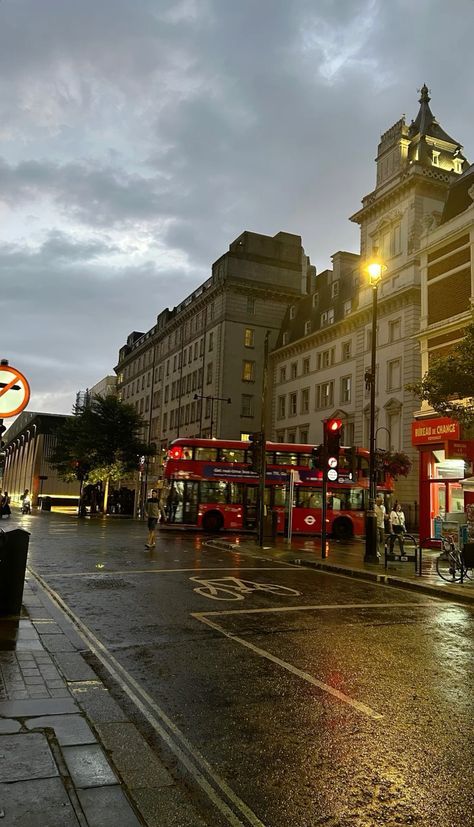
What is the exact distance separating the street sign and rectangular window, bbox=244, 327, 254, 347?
50.2m

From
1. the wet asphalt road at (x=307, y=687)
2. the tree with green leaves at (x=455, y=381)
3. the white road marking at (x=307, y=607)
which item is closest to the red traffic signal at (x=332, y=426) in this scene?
the tree with green leaves at (x=455, y=381)

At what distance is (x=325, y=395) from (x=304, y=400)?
137 inches

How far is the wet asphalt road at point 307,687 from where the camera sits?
351cm

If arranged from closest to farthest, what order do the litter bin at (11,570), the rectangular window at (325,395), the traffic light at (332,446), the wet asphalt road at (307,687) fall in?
the wet asphalt road at (307,687) → the litter bin at (11,570) → the traffic light at (332,446) → the rectangular window at (325,395)

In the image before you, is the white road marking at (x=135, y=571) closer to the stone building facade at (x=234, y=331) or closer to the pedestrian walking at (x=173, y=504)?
the pedestrian walking at (x=173, y=504)

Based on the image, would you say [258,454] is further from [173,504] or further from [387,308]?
[387,308]

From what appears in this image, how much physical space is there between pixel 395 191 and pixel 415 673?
36541mm

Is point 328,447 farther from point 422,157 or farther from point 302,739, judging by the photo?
point 422,157

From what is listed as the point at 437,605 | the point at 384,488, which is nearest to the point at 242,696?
the point at 437,605

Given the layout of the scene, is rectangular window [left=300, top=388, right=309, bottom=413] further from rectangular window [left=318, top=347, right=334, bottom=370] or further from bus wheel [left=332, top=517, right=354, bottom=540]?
bus wheel [left=332, top=517, right=354, bottom=540]

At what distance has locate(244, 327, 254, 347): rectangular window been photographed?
56.8 meters

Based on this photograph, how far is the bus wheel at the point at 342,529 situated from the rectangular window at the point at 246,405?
2741 cm

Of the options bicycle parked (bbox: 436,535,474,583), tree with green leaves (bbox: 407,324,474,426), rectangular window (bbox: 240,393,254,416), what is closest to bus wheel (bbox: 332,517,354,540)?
tree with green leaves (bbox: 407,324,474,426)

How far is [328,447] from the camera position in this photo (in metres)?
18.0
